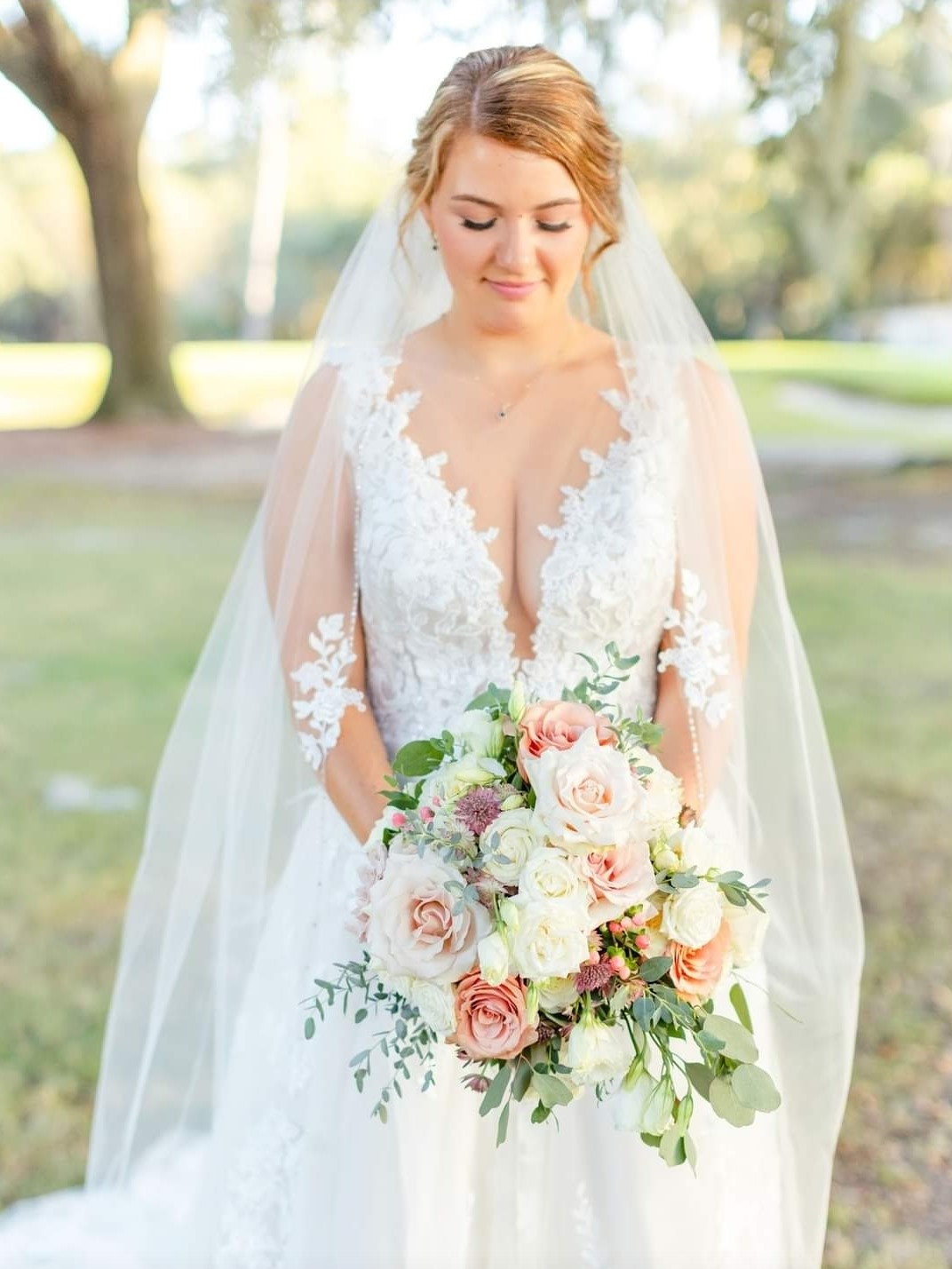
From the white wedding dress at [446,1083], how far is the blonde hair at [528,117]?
13.3 inches

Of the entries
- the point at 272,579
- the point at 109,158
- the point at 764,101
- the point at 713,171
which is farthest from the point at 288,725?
the point at 713,171

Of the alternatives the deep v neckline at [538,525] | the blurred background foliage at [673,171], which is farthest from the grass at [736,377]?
the deep v neckline at [538,525]

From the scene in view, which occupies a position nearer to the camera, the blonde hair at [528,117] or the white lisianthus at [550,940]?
the white lisianthus at [550,940]

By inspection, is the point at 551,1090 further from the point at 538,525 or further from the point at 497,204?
the point at 497,204

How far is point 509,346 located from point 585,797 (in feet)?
3.37

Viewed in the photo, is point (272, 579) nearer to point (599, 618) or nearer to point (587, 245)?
point (599, 618)

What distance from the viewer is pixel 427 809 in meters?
1.62

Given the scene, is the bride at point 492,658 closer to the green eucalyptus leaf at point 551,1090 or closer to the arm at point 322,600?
the arm at point 322,600

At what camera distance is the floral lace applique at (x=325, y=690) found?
2164 mm

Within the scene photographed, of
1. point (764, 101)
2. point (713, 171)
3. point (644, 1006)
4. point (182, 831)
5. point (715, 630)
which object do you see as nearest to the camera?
point (644, 1006)

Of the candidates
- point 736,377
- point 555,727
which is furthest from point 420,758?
point 736,377

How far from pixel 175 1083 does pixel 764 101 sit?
2.85 meters

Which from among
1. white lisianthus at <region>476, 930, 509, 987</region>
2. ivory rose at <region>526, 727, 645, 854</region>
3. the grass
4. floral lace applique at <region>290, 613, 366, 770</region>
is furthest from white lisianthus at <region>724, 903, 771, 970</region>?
the grass

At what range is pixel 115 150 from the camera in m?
7.37
